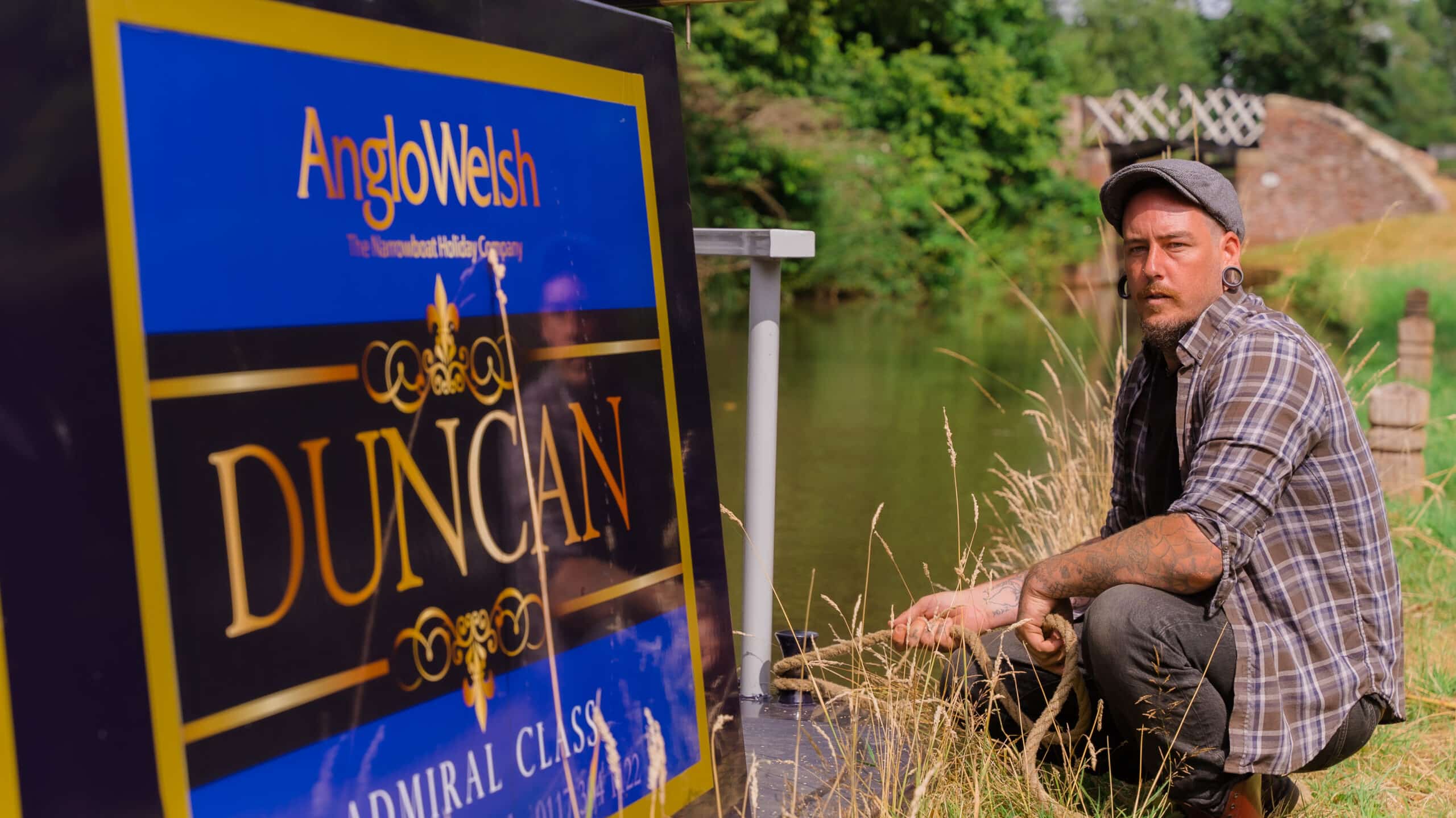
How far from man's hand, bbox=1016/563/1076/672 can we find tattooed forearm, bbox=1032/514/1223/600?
0.01 m

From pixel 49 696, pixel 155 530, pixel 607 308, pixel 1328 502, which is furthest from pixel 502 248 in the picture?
pixel 1328 502

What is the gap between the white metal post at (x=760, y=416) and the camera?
241 cm

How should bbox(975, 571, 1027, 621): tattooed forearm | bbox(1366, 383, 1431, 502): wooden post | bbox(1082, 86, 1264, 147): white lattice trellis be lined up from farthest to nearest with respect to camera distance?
bbox(1082, 86, 1264, 147): white lattice trellis
bbox(1366, 383, 1431, 502): wooden post
bbox(975, 571, 1027, 621): tattooed forearm

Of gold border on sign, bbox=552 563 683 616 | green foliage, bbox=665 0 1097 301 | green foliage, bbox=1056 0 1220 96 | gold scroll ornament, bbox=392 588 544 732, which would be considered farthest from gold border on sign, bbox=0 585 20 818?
green foliage, bbox=1056 0 1220 96

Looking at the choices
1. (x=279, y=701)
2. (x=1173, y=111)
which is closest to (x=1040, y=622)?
(x=279, y=701)

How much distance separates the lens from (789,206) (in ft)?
60.2

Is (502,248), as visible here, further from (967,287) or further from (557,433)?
(967,287)

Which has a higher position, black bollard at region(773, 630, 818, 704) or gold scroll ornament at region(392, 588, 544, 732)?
gold scroll ornament at region(392, 588, 544, 732)

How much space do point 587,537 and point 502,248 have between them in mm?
360

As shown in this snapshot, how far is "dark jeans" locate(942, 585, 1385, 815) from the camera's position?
2.08 m

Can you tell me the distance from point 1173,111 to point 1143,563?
54.2 feet

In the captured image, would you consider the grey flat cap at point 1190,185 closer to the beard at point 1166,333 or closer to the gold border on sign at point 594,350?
the beard at point 1166,333

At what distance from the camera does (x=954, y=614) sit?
2.41m

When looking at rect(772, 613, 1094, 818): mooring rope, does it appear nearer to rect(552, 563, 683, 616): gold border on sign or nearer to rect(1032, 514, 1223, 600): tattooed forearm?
rect(1032, 514, 1223, 600): tattooed forearm
